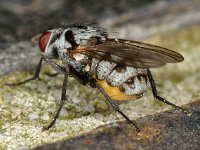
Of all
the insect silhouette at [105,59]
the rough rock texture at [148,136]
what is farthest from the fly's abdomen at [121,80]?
the rough rock texture at [148,136]

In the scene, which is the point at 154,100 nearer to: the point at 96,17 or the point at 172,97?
the point at 172,97

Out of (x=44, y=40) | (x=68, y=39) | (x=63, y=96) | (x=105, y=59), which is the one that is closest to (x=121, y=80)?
(x=105, y=59)

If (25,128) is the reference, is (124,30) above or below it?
above

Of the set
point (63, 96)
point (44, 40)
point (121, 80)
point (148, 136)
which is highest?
point (44, 40)

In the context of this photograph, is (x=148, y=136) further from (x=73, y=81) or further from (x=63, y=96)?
(x=73, y=81)

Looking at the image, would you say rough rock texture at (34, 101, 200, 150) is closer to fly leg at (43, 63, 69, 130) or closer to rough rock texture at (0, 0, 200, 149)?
rough rock texture at (0, 0, 200, 149)

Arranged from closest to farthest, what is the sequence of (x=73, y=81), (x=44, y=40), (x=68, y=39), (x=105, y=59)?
(x=105, y=59), (x=68, y=39), (x=44, y=40), (x=73, y=81)

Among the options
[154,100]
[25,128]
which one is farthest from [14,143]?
[154,100]

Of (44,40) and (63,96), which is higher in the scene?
(44,40)
